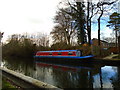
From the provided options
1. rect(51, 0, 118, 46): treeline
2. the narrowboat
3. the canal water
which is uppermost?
rect(51, 0, 118, 46): treeline

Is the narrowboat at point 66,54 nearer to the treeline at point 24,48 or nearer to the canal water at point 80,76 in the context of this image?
the canal water at point 80,76

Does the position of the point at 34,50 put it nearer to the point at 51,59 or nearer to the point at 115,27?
the point at 51,59

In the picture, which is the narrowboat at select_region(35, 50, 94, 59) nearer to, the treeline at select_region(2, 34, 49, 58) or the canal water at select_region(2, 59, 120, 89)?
the canal water at select_region(2, 59, 120, 89)

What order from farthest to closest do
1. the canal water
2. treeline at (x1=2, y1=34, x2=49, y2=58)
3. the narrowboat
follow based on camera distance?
treeline at (x1=2, y1=34, x2=49, y2=58) → the narrowboat → the canal water

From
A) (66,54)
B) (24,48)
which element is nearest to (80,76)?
(66,54)

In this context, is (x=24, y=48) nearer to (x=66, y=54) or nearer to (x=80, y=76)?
(x=66, y=54)

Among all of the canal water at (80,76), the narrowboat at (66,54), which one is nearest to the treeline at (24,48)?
the narrowboat at (66,54)

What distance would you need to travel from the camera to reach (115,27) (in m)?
25.4

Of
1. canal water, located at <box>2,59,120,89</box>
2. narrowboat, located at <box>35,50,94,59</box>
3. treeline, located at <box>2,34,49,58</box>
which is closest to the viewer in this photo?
canal water, located at <box>2,59,120,89</box>

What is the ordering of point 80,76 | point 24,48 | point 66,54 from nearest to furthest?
point 80,76
point 66,54
point 24,48

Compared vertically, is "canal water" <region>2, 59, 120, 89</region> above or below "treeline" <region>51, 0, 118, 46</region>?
below

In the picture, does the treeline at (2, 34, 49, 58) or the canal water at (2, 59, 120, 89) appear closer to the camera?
the canal water at (2, 59, 120, 89)

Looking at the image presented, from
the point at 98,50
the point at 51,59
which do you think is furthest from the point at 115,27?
the point at 51,59

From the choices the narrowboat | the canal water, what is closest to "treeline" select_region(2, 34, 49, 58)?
the narrowboat
